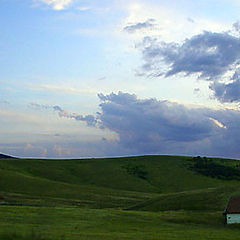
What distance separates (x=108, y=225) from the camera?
52000mm

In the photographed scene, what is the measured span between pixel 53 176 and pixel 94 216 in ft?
371

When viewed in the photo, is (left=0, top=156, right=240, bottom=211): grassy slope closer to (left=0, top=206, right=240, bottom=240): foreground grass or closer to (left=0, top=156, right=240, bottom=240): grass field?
(left=0, top=156, right=240, bottom=240): grass field

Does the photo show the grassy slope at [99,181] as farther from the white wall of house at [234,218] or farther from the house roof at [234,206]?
the white wall of house at [234,218]

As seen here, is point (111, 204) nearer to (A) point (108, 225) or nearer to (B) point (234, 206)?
(B) point (234, 206)

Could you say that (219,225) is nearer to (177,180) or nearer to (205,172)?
(177,180)

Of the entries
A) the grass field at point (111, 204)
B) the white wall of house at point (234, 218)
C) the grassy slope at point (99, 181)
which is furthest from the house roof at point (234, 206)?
the grassy slope at point (99, 181)

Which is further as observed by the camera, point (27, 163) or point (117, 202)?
point (27, 163)

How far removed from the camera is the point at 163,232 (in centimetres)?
4788

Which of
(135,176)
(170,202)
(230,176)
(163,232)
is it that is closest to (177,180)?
(135,176)

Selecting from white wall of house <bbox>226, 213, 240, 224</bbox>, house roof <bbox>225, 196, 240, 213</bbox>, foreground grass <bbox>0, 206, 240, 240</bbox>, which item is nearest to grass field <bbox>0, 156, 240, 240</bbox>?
foreground grass <bbox>0, 206, 240, 240</bbox>

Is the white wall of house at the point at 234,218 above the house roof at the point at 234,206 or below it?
below

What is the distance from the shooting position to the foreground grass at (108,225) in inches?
1644

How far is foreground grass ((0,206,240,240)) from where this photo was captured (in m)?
41.8

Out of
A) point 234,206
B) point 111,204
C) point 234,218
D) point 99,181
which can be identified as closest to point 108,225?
point 234,218
